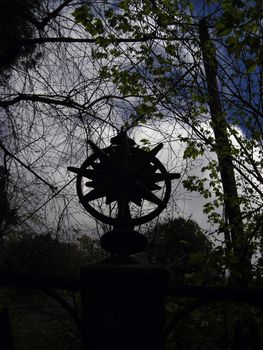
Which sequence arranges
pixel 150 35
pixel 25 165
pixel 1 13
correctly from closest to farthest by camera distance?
pixel 1 13, pixel 150 35, pixel 25 165

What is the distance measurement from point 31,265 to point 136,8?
19.4ft

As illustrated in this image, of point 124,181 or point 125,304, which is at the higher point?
point 124,181

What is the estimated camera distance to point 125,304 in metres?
1.29

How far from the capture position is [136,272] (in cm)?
128

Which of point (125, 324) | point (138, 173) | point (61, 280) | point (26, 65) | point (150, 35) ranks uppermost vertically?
point (150, 35)

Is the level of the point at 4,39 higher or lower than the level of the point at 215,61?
lower

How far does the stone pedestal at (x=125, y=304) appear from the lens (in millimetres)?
1268

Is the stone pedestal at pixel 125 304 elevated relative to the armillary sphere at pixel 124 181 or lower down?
Answer: lower down

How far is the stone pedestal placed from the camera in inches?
49.9

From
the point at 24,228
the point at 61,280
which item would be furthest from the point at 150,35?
the point at 61,280

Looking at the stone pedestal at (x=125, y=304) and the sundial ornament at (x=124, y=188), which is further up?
the sundial ornament at (x=124, y=188)

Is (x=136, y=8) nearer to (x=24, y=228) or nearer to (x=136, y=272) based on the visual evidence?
(x=24, y=228)

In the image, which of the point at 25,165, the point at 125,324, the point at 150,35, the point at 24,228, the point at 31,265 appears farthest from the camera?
the point at 31,265

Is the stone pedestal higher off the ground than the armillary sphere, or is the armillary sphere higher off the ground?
the armillary sphere
